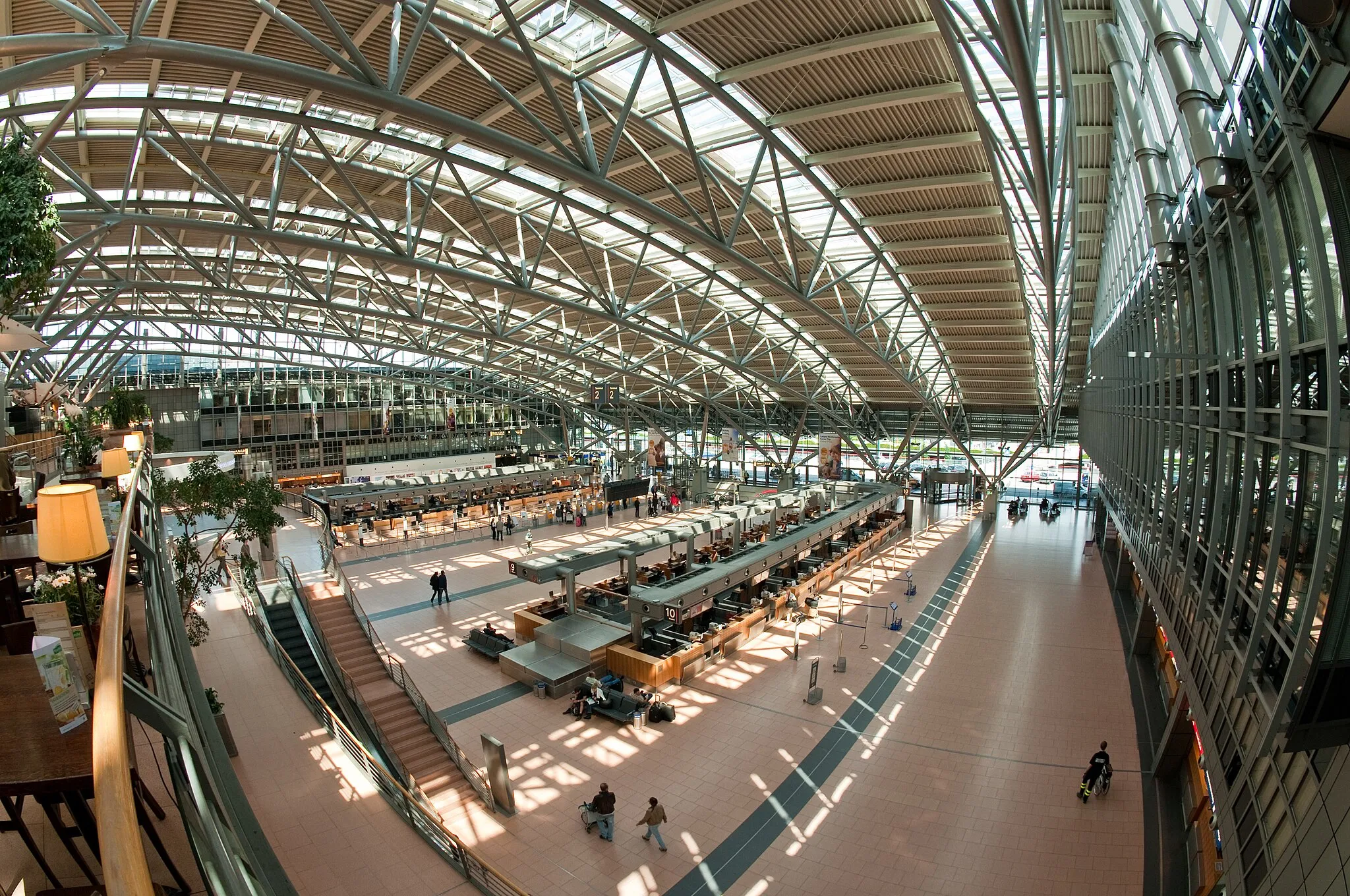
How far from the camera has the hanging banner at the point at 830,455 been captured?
40.7 meters

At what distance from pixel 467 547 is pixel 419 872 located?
2473 centimetres

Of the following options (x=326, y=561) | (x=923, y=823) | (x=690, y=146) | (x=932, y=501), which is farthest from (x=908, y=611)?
(x=932, y=501)

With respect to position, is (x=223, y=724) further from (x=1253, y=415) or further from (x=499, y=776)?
(x=1253, y=415)

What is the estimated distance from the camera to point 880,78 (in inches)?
483

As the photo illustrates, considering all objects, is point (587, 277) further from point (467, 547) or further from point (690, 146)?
point (690, 146)

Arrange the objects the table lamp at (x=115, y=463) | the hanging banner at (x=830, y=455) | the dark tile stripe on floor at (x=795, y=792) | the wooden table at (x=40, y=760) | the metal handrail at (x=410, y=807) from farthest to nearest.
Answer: the hanging banner at (x=830, y=455)
the dark tile stripe on floor at (x=795, y=792)
the table lamp at (x=115, y=463)
the metal handrail at (x=410, y=807)
the wooden table at (x=40, y=760)

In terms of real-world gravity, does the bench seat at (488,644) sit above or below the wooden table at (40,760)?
below

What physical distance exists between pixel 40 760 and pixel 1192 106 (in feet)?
30.9

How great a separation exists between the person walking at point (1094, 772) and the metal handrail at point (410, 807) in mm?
9093

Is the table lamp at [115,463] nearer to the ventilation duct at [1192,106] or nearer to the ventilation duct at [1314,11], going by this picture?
the ventilation duct at [1314,11]

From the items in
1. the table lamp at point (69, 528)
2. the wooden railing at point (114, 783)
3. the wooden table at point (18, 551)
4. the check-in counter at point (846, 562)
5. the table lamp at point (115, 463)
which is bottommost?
the check-in counter at point (846, 562)

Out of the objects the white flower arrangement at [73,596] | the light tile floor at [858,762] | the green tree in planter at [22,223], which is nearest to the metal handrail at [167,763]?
the white flower arrangement at [73,596]

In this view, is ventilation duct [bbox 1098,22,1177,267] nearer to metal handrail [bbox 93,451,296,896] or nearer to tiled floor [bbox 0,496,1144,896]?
tiled floor [bbox 0,496,1144,896]

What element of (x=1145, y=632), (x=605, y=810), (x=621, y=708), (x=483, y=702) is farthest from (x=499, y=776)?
(x=1145, y=632)
